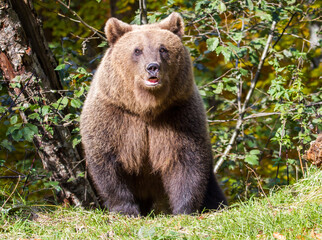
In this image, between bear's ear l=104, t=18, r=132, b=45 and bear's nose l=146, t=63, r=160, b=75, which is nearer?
bear's nose l=146, t=63, r=160, b=75

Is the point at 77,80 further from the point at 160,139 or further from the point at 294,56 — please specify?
the point at 294,56

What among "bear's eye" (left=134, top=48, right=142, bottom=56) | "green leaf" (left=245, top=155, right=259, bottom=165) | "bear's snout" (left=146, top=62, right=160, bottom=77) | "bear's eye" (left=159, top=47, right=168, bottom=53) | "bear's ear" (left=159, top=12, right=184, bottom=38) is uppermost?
"bear's ear" (left=159, top=12, right=184, bottom=38)

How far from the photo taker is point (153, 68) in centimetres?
494

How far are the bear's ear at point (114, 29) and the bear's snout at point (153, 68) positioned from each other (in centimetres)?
83

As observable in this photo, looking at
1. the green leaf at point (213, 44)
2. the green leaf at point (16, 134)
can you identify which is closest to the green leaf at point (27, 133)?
the green leaf at point (16, 134)

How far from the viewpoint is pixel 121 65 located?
530cm

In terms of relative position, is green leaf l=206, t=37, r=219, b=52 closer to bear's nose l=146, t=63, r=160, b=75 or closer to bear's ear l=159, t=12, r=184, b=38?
bear's ear l=159, t=12, r=184, b=38

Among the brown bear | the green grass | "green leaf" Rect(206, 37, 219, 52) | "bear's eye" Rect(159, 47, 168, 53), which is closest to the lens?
the green grass

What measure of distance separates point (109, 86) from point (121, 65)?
311mm

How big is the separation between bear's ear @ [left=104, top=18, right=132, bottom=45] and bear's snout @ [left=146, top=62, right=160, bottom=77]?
0.83m

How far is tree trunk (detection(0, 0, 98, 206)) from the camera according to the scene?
5824 millimetres

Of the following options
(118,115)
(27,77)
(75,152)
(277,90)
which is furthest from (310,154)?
(27,77)

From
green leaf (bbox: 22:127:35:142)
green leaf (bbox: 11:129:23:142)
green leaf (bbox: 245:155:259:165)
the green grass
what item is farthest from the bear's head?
green leaf (bbox: 245:155:259:165)

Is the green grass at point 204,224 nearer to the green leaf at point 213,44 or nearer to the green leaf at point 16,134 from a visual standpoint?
the green leaf at point 16,134
